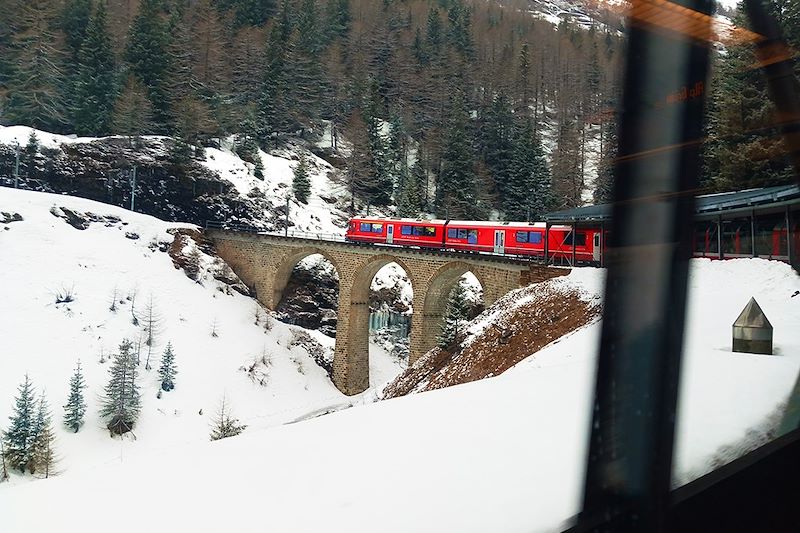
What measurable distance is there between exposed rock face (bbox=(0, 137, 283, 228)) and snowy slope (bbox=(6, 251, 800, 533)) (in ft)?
104

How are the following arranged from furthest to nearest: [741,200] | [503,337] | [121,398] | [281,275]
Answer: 1. [281,275]
2. [121,398]
3. [503,337]
4. [741,200]

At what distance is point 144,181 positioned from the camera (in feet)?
102

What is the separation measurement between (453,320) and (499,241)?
4972mm

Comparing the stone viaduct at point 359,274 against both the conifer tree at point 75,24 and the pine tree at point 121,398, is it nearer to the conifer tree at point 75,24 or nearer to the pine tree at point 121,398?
the pine tree at point 121,398

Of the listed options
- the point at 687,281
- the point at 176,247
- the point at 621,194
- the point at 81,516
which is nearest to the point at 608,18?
the point at 621,194

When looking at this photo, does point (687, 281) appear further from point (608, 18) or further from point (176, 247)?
point (176, 247)

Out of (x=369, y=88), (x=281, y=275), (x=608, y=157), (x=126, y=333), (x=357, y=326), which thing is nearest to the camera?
(x=608, y=157)

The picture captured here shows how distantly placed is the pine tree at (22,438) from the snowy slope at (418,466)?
29.8 ft

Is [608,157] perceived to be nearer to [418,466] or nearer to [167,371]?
[418,466]

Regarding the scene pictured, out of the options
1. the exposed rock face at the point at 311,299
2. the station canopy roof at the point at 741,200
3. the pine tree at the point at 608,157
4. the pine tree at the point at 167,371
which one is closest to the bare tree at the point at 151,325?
the pine tree at the point at 167,371

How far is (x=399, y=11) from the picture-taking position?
53.5 metres

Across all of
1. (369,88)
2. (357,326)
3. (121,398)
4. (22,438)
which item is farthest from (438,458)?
(369,88)

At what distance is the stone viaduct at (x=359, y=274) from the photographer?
2081cm

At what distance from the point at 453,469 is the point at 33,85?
33387 mm
